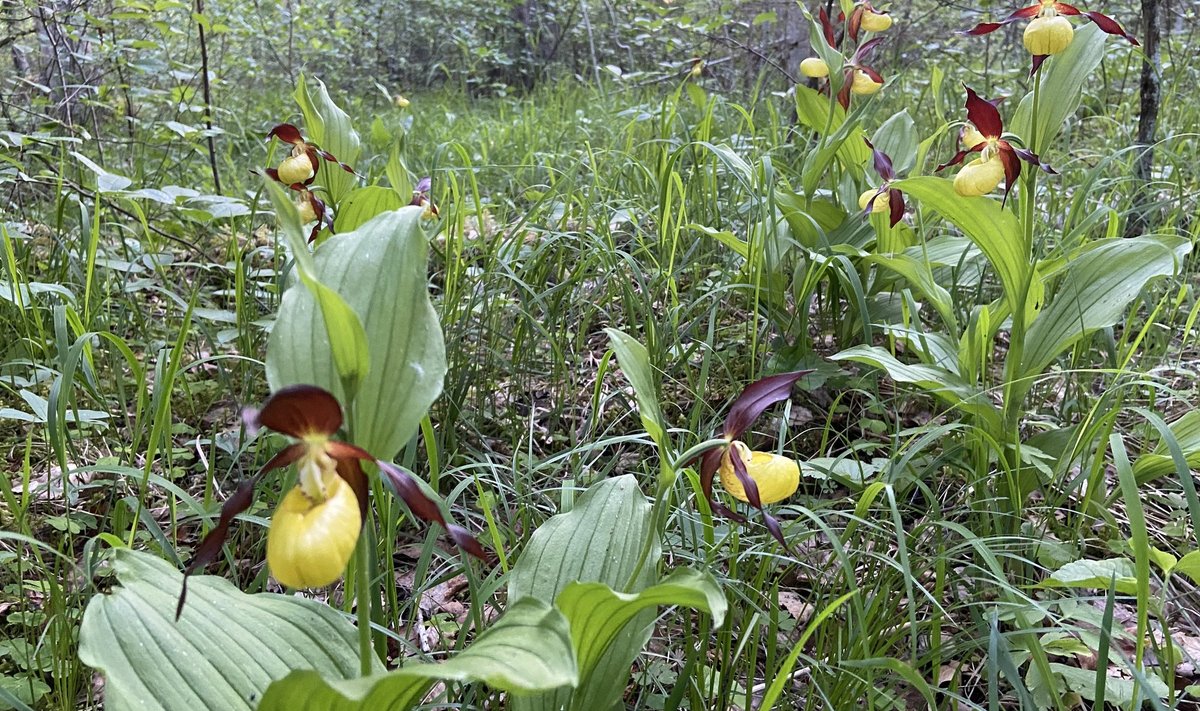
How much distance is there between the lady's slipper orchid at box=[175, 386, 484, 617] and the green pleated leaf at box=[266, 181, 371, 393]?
0.15ft

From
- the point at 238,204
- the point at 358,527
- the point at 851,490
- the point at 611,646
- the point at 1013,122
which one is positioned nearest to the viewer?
the point at 358,527

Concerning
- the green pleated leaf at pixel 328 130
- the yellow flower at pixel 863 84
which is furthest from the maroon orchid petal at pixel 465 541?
the yellow flower at pixel 863 84

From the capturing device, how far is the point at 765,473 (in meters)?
0.99

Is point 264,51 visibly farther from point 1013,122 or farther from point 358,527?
point 358,527

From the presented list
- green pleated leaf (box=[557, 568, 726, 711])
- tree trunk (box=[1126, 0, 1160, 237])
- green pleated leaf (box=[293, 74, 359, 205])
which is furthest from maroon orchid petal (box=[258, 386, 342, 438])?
tree trunk (box=[1126, 0, 1160, 237])

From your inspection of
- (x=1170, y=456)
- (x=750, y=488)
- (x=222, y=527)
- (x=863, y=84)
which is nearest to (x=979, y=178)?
(x=1170, y=456)

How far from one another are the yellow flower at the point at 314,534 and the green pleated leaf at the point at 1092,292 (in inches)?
57.6

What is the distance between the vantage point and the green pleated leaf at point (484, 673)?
25.6 inches

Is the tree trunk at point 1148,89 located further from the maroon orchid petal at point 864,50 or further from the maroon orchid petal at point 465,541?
the maroon orchid petal at point 465,541

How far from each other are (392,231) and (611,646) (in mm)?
549

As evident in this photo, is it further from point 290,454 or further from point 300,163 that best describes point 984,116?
point 300,163

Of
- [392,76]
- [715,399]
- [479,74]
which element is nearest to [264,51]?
[392,76]

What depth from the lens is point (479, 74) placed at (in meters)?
8.88

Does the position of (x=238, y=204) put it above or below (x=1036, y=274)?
below
